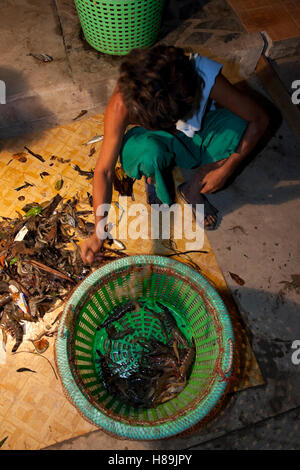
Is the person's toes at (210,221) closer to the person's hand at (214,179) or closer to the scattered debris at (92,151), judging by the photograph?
the person's hand at (214,179)

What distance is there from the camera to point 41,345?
2.38m

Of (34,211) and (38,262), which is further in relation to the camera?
(34,211)

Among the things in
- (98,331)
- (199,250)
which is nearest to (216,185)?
(199,250)

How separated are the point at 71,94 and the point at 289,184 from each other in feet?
7.00

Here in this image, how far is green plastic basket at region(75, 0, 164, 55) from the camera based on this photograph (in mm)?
2391

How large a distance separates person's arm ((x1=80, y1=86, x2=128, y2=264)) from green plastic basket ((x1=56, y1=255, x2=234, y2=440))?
0.16m

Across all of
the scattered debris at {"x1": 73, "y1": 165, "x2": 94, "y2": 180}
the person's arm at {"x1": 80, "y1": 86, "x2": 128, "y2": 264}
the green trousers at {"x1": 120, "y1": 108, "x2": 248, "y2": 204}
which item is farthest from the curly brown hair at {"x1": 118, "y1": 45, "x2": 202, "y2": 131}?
the scattered debris at {"x1": 73, "y1": 165, "x2": 94, "y2": 180}

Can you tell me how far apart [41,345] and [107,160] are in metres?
1.40

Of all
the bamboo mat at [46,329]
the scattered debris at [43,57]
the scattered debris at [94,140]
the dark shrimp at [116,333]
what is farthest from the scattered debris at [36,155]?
the dark shrimp at [116,333]

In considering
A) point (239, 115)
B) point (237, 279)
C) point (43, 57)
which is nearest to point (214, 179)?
point (239, 115)

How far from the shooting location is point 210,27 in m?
3.18

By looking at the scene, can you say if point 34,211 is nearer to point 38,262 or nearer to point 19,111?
point 38,262

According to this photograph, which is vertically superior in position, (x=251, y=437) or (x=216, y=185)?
(x=216, y=185)
